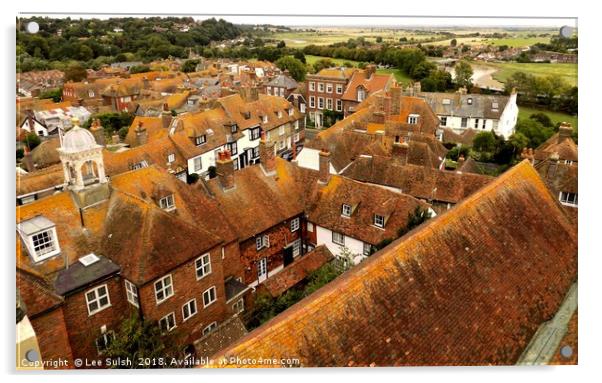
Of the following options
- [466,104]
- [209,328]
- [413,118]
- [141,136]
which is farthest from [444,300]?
[466,104]

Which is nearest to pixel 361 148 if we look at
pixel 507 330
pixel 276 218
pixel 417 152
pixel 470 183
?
pixel 417 152

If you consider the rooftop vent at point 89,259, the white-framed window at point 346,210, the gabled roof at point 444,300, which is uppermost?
the gabled roof at point 444,300

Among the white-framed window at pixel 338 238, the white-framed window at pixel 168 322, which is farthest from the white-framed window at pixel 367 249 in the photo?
the white-framed window at pixel 168 322

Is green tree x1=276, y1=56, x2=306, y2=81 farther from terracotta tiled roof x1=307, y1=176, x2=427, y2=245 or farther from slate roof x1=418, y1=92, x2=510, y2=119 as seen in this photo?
terracotta tiled roof x1=307, y1=176, x2=427, y2=245

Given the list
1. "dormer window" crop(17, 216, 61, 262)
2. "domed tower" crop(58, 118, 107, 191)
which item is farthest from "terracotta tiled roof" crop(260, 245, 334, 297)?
"dormer window" crop(17, 216, 61, 262)

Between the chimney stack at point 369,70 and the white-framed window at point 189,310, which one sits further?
the chimney stack at point 369,70

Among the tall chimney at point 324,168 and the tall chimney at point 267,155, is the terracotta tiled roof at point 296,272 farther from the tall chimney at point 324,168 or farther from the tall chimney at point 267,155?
the tall chimney at point 267,155
